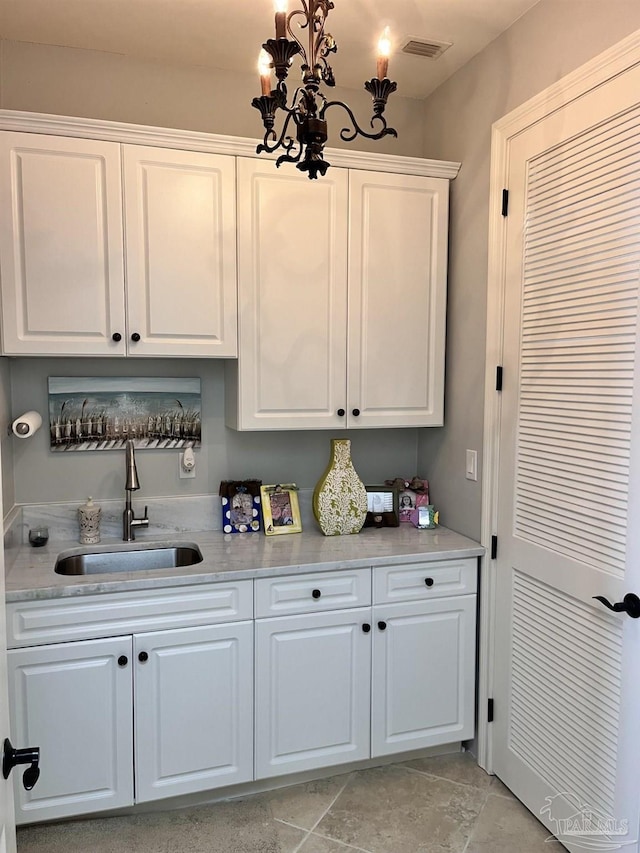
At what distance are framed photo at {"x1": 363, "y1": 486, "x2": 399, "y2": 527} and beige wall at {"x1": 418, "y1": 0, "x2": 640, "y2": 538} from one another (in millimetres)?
225

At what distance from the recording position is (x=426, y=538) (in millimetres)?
2613

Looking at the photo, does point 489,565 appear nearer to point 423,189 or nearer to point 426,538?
point 426,538

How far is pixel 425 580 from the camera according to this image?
2.45 metres

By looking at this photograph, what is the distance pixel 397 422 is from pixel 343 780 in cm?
145

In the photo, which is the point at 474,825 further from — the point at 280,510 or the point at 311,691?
the point at 280,510

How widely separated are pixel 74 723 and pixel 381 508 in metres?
1.45

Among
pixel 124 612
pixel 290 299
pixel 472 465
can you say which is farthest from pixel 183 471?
pixel 472 465

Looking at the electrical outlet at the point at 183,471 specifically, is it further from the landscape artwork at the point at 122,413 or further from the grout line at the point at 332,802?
the grout line at the point at 332,802

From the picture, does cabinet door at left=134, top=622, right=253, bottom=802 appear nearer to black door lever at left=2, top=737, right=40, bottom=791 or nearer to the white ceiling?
black door lever at left=2, top=737, right=40, bottom=791

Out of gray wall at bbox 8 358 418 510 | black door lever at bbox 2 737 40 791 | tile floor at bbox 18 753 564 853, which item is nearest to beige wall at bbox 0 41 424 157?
gray wall at bbox 8 358 418 510

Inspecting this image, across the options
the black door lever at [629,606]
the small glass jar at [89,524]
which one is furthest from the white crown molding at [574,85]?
the small glass jar at [89,524]

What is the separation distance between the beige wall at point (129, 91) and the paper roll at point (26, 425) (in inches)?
47.8

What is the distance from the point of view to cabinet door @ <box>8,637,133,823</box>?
202cm

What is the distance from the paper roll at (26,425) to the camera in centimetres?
226
